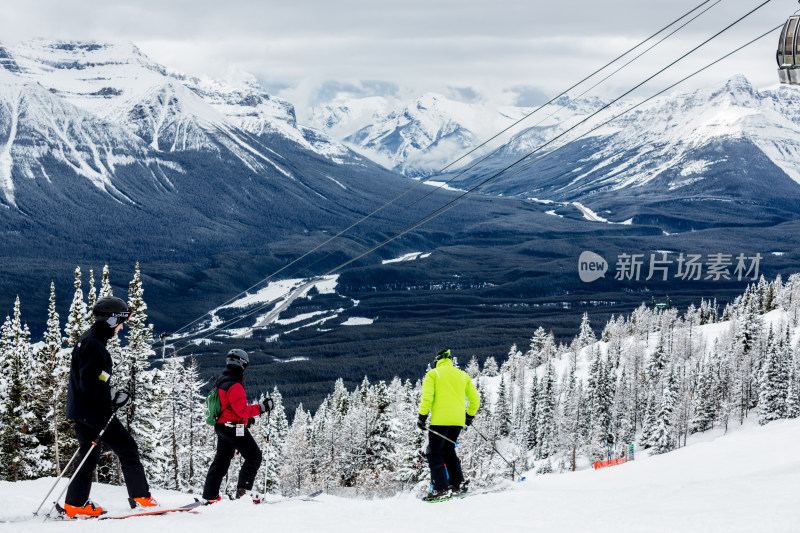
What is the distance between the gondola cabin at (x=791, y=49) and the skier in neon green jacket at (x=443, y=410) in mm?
8685

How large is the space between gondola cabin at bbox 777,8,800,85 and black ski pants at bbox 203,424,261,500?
12.1 m

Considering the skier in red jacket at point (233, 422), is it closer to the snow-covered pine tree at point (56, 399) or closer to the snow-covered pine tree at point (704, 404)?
the snow-covered pine tree at point (56, 399)

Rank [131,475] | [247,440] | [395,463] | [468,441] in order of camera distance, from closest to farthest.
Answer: [131,475] < [247,440] < [395,463] < [468,441]

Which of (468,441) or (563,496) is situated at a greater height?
(563,496)

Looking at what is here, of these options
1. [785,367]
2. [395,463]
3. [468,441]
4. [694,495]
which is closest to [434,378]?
[694,495]

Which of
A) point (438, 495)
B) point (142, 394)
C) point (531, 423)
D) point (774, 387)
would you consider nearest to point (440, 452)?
point (438, 495)

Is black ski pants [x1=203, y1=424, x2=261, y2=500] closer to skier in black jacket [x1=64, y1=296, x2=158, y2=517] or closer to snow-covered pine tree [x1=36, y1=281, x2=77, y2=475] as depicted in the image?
skier in black jacket [x1=64, y1=296, x2=158, y2=517]

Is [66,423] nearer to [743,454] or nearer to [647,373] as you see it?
[743,454]

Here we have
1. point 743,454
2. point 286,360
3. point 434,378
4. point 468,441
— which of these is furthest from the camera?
point 286,360

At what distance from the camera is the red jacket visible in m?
10.9

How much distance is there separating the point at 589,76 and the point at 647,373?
85071mm

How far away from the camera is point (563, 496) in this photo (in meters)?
11.5

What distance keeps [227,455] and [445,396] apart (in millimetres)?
3724

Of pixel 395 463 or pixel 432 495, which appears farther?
pixel 395 463
